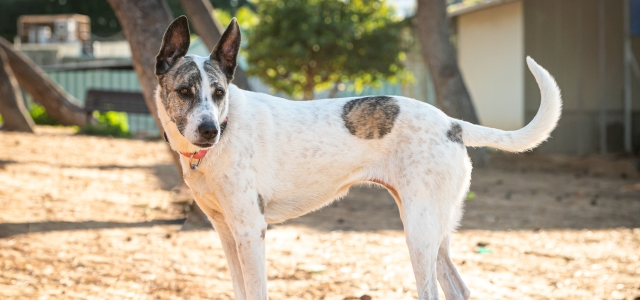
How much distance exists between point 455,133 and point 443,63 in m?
8.12

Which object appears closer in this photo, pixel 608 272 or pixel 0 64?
pixel 608 272

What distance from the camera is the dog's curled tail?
376 cm

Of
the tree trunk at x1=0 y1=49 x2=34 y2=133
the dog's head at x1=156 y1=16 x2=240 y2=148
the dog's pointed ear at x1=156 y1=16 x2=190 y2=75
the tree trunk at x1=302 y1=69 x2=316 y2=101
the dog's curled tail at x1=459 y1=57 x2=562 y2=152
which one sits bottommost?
the tree trunk at x1=302 y1=69 x2=316 y2=101

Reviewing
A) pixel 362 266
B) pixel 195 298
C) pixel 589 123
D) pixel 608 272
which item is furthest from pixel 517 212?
pixel 589 123

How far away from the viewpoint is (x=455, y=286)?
385 cm

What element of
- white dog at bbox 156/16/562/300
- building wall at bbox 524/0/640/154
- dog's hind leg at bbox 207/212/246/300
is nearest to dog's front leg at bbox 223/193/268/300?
white dog at bbox 156/16/562/300

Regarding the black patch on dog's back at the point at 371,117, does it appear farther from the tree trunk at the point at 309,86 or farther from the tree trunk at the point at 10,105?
the tree trunk at the point at 309,86

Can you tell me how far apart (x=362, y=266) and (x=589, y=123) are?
11115 millimetres

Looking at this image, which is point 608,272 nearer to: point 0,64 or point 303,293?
point 303,293

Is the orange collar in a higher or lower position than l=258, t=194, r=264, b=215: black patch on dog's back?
higher

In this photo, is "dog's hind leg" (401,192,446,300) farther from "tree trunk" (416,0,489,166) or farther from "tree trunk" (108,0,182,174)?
"tree trunk" (416,0,489,166)

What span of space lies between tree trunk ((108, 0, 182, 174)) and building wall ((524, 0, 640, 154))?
10.8 m

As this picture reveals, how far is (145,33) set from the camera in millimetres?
6113

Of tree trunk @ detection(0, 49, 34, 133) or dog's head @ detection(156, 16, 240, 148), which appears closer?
dog's head @ detection(156, 16, 240, 148)
